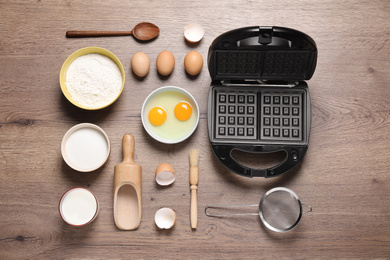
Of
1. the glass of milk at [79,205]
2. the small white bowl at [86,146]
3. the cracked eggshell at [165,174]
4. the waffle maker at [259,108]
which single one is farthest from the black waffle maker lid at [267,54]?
the glass of milk at [79,205]

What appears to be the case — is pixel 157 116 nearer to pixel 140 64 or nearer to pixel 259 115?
pixel 140 64

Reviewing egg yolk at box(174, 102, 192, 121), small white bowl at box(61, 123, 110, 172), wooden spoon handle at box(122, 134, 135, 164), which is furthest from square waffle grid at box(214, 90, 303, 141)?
small white bowl at box(61, 123, 110, 172)

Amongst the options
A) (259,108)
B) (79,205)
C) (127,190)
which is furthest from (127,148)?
(259,108)

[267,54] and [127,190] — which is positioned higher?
[267,54]

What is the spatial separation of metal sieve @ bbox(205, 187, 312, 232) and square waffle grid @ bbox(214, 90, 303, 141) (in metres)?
0.20

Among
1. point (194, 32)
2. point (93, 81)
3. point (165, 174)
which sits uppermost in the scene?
point (194, 32)

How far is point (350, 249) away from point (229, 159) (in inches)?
21.5

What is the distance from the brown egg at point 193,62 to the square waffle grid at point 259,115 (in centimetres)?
12

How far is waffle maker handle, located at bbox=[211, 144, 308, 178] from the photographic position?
1.26 m

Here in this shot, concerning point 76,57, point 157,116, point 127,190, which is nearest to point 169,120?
point 157,116

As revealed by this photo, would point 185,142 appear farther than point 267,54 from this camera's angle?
Yes

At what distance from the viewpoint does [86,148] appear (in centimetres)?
131

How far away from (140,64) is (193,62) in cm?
20

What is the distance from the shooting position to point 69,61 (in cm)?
132
